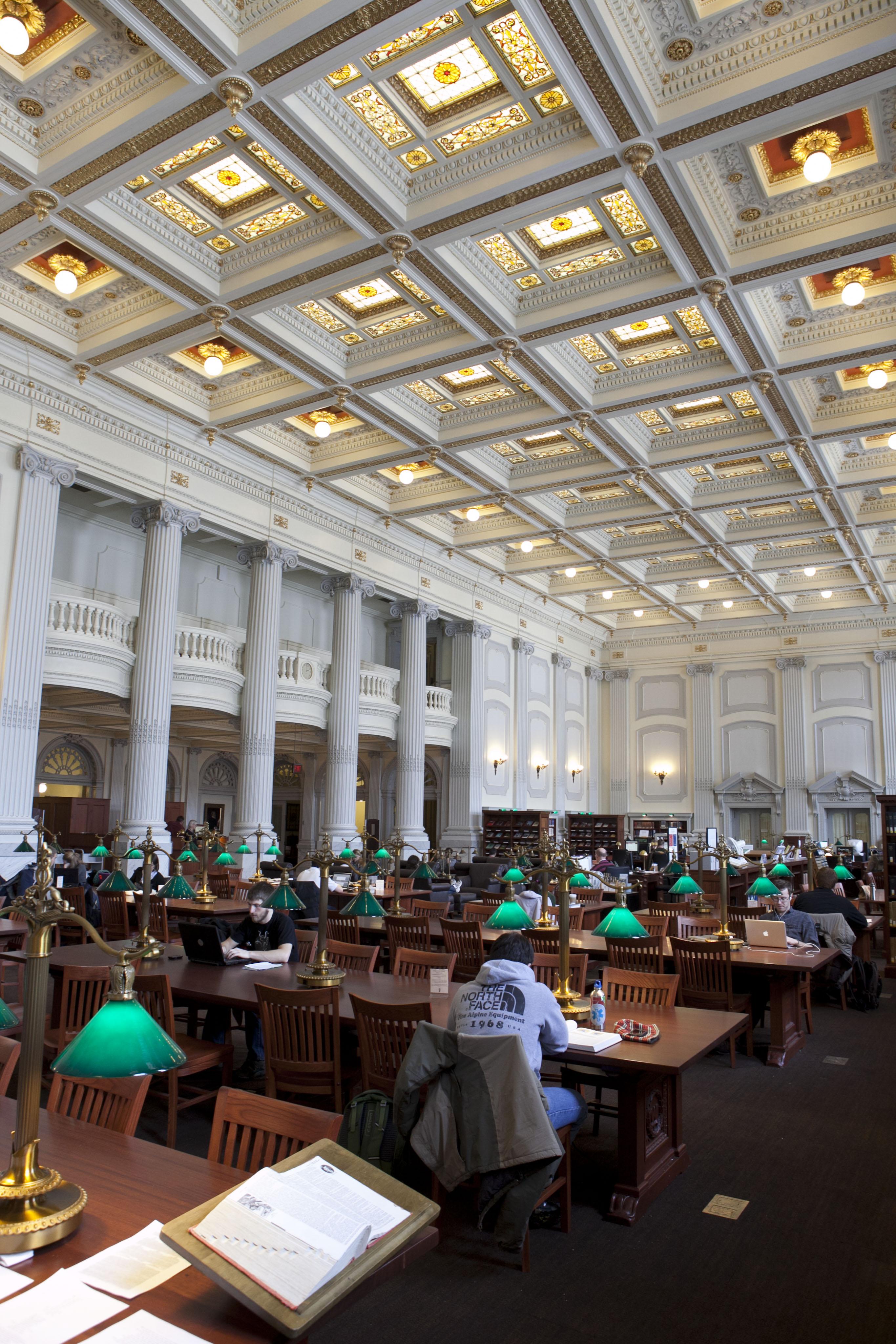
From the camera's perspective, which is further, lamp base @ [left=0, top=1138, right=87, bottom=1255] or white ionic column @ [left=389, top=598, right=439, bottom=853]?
white ionic column @ [left=389, top=598, right=439, bottom=853]

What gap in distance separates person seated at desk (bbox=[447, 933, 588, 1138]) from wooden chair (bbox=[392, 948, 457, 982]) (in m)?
1.61

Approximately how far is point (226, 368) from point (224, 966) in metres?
9.66

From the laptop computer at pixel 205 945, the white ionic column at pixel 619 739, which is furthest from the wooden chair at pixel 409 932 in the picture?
the white ionic column at pixel 619 739

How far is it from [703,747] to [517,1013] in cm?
2342

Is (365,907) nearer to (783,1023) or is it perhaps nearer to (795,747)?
(783,1023)

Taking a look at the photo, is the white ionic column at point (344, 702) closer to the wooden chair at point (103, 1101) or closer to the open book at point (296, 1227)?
the wooden chair at point (103, 1101)

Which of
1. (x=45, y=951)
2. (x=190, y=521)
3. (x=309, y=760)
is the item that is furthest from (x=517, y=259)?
(x=309, y=760)

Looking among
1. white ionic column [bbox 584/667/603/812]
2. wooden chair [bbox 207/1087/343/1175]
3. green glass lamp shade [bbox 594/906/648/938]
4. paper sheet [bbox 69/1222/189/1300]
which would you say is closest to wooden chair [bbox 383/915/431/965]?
green glass lamp shade [bbox 594/906/648/938]

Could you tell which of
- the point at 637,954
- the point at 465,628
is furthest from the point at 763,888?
the point at 465,628

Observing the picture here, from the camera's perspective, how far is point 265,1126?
2.70 m

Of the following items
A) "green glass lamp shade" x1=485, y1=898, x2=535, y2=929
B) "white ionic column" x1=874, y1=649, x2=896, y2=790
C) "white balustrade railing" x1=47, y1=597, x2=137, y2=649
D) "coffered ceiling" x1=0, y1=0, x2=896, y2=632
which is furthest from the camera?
"white ionic column" x1=874, y1=649, x2=896, y2=790

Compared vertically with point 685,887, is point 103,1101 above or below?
below

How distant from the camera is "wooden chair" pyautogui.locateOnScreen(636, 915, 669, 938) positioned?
8430 mm

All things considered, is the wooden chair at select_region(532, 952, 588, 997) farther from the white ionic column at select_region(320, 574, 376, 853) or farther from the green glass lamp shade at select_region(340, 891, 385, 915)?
the white ionic column at select_region(320, 574, 376, 853)
